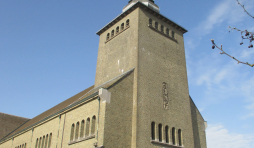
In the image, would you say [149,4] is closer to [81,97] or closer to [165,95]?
[165,95]

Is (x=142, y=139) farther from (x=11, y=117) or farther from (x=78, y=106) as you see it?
(x=11, y=117)

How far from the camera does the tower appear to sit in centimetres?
1764

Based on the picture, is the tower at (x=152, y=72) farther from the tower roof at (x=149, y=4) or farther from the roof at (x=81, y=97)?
the roof at (x=81, y=97)

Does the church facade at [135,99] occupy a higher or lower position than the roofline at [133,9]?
lower

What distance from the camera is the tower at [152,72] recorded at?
1764 centimetres

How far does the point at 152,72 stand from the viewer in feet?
64.3

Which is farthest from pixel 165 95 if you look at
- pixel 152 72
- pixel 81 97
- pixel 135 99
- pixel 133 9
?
pixel 81 97

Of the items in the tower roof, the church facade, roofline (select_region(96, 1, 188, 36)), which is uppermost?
the tower roof

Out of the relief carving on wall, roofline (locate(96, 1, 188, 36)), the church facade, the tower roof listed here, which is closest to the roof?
the church facade

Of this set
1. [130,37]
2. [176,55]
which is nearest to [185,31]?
[176,55]

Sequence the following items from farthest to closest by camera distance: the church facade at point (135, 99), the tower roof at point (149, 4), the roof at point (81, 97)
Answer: the tower roof at point (149, 4), the roof at point (81, 97), the church facade at point (135, 99)

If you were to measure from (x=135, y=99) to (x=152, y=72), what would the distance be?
127 inches

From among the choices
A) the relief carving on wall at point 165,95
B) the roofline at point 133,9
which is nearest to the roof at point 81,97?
the relief carving on wall at point 165,95

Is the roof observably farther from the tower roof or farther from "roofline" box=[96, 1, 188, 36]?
the tower roof
